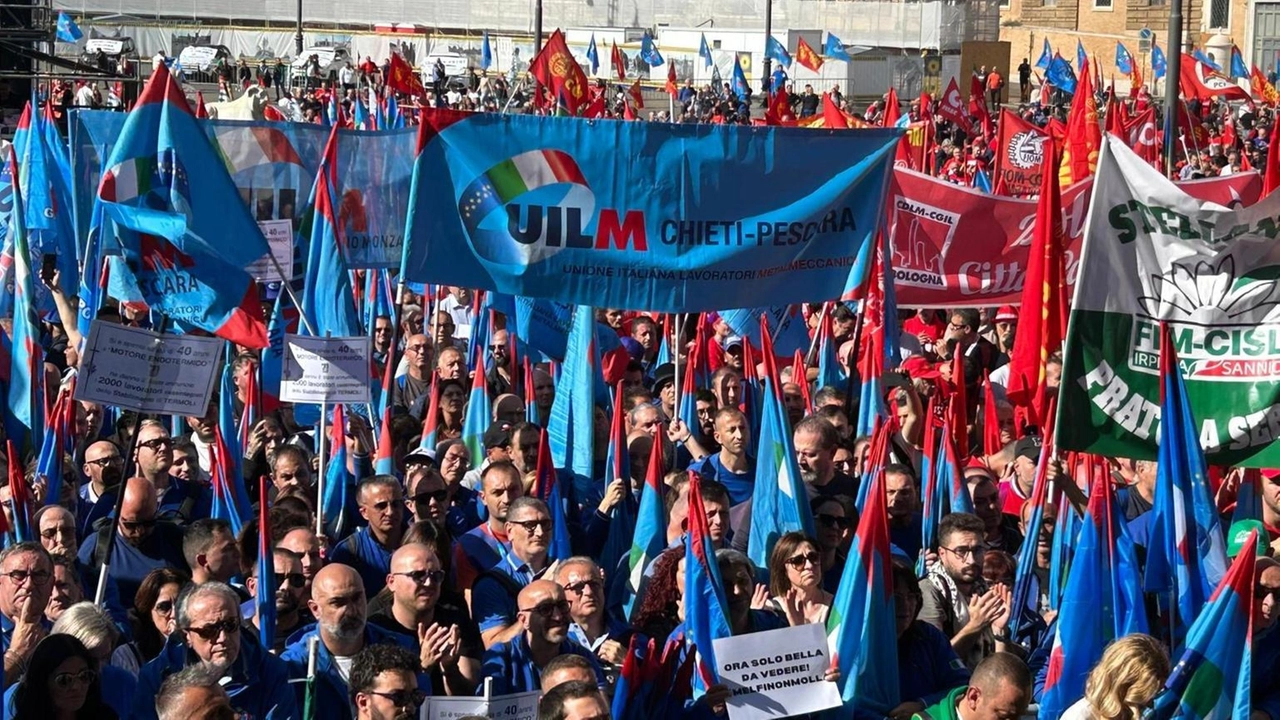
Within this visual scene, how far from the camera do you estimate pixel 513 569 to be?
24.2 feet

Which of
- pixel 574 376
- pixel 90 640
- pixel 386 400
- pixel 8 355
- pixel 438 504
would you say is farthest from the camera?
pixel 8 355

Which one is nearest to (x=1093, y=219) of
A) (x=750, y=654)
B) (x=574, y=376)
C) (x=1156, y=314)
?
(x=1156, y=314)

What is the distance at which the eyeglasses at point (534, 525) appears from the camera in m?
7.31

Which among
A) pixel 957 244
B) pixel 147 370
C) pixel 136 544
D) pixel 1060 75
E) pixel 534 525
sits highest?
pixel 1060 75

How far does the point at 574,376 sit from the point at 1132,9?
60.4m

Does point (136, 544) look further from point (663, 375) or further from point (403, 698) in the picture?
point (663, 375)

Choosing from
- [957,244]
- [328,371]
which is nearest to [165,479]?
[328,371]

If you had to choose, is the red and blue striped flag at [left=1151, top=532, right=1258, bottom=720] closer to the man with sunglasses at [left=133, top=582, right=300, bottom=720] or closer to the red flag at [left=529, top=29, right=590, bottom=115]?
the man with sunglasses at [left=133, top=582, right=300, bottom=720]

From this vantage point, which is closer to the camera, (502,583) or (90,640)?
(90,640)

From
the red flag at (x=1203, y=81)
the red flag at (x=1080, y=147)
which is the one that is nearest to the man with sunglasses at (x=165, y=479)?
the red flag at (x=1080, y=147)

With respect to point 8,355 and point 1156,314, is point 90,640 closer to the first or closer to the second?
point 1156,314

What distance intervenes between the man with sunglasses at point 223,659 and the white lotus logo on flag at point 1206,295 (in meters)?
2.96

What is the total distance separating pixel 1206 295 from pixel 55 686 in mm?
3706

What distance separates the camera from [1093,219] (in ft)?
22.7
